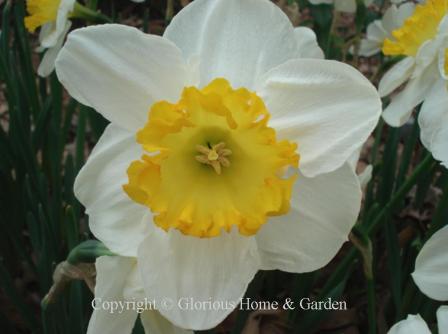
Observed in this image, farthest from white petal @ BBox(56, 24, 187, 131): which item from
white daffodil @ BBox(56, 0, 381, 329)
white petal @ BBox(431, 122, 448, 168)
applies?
white petal @ BBox(431, 122, 448, 168)

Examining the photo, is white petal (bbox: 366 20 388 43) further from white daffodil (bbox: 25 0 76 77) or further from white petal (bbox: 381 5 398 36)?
white daffodil (bbox: 25 0 76 77)

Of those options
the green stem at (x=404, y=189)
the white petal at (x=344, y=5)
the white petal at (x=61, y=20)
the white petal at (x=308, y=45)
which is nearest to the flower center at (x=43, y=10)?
the white petal at (x=61, y=20)

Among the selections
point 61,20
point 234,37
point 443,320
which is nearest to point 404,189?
point 443,320

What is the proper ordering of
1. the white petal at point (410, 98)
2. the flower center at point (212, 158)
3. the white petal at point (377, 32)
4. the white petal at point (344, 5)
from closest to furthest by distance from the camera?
the flower center at point (212, 158) → the white petal at point (410, 98) → the white petal at point (344, 5) → the white petal at point (377, 32)

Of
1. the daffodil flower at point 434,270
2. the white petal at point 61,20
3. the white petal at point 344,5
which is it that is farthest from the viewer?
the white petal at point 344,5

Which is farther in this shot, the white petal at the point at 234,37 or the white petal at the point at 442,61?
the white petal at the point at 442,61

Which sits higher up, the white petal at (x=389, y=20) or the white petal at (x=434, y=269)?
the white petal at (x=434, y=269)

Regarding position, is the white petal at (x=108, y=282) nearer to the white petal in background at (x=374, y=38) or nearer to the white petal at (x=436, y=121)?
the white petal at (x=436, y=121)
